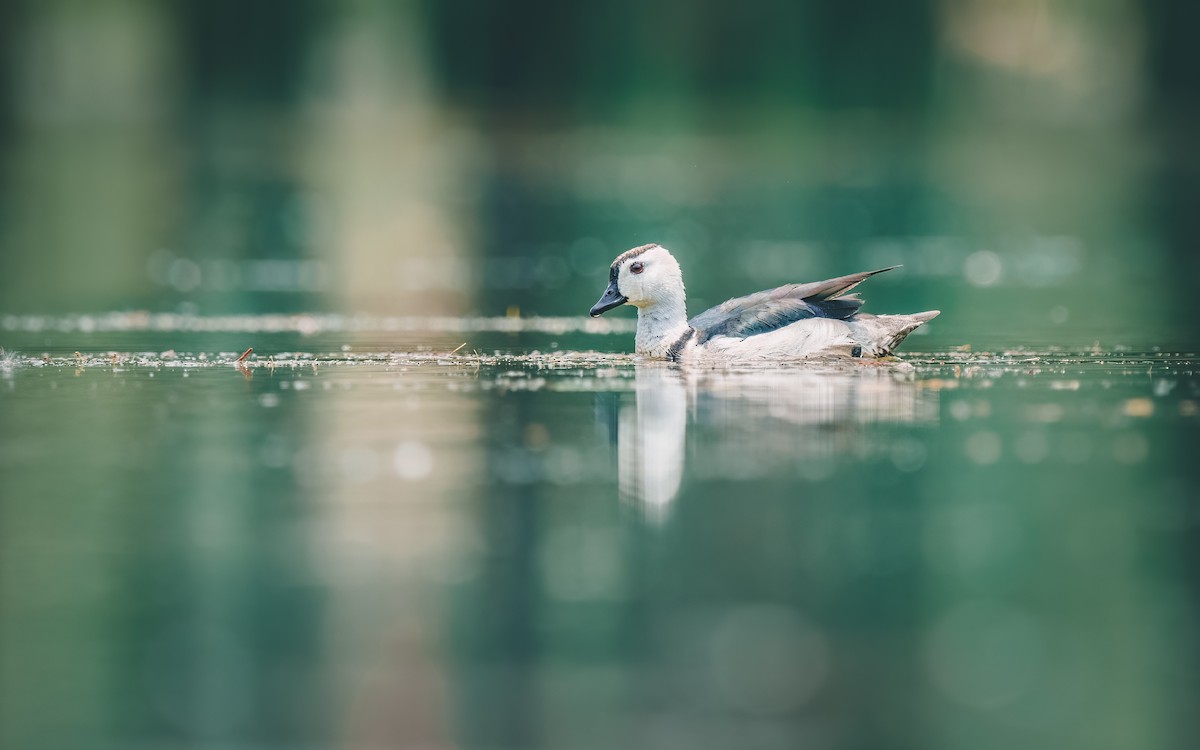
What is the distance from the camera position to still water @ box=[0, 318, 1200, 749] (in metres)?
6.79

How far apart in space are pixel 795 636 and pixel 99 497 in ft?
12.9

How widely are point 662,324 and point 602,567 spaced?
734 centimetres

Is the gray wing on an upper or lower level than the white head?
lower


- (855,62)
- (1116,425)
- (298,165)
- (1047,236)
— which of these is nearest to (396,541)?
(1116,425)

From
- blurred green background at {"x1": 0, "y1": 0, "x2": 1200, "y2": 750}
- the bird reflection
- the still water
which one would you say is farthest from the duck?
the still water

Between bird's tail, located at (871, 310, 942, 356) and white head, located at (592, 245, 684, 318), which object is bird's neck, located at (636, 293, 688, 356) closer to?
white head, located at (592, 245, 684, 318)

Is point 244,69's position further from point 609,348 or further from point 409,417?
point 409,417

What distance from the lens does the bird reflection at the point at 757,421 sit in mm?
10344

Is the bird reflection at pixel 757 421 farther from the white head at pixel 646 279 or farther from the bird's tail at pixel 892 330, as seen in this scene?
the white head at pixel 646 279

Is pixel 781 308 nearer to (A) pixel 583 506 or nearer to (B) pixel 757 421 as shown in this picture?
(B) pixel 757 421

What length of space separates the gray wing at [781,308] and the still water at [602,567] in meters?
1.42

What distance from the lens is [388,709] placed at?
6.77 m

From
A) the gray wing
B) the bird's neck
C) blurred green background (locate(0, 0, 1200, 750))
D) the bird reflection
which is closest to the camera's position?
blurred green background (locate(0, 0, 1200, 750))

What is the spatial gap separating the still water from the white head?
2205 mm
